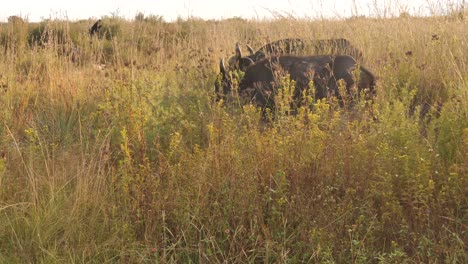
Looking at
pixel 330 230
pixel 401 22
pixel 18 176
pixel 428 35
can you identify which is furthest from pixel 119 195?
pixel 401 22

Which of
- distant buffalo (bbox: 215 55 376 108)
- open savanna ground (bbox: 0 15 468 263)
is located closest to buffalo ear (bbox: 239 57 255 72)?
distant buffalo (bbox: 215 55 376 108)

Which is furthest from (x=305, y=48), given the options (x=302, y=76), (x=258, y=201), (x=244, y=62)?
(x=258, y=201)

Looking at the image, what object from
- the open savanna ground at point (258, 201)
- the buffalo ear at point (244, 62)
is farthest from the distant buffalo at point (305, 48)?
the open savanna ground at point (258, 201)

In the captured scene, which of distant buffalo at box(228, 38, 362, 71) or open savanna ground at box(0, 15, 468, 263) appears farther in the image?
distant buffalo at box(228, 38, 362, 71)

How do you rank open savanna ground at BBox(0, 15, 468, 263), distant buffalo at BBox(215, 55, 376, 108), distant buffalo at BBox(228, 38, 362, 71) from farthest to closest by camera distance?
1. distant buffalo at BBox(228, 38, 362, 71)
2. distant buffalo at BBox(215, 55, 376, 108)
3. open savanna ground at BBox(0, 15, 468, 263)

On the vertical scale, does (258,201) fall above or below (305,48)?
below

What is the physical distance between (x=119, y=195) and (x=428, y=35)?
6.56m

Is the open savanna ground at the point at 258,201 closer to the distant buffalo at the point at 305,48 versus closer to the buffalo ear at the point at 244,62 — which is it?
the buffalo ear at the point at 244,62

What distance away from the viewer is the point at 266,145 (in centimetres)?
413

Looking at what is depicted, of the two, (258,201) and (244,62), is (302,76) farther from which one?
(258,201)

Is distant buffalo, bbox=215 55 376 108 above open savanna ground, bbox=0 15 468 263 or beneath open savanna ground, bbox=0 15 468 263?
above

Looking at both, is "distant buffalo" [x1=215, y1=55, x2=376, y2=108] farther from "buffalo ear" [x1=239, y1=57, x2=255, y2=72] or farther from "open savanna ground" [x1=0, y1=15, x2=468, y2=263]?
"open savanna ground" [x1=0, y1=15, x2=468, y2=263]

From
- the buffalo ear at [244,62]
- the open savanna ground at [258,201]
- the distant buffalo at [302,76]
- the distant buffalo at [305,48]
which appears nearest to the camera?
the open savanna ground at [258,201]

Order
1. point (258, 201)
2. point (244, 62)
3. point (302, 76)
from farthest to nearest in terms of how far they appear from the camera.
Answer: point (244, 62) → point (302, 76) → point (258, 201)
